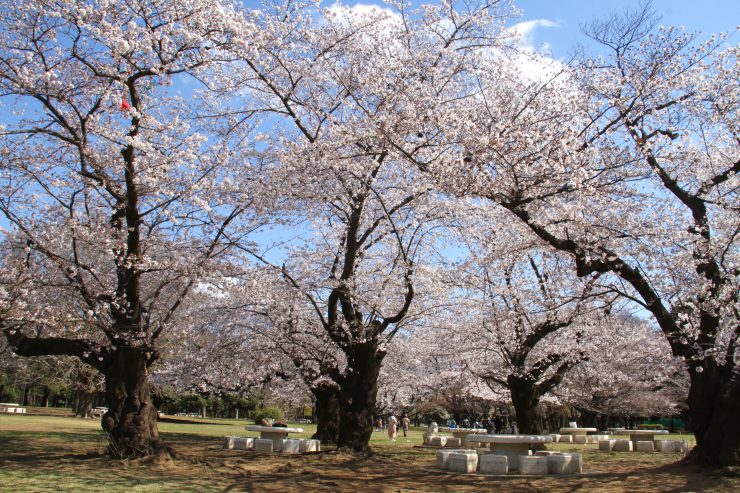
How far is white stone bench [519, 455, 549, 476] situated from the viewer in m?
12.0

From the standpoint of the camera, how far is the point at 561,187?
9.73 metres

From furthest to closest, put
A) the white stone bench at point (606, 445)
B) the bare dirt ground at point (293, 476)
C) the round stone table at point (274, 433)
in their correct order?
the white stone bench at point (606, 445), the round stone table at point (274, 433), the bare dirt ground at point (293, 476)

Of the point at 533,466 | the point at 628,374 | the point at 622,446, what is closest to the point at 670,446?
the point at 622,446

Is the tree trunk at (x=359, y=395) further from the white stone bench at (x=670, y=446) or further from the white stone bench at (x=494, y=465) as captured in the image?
the white stone bench at (x=670, y=446)

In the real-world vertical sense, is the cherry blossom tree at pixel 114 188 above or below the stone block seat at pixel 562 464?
above

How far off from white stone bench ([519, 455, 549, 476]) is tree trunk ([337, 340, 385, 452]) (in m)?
4.26

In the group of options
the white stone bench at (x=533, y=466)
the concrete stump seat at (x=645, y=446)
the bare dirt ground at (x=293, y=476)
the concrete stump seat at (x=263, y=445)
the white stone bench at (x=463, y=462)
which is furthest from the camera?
the concrete stump seat at (x=645, y=446)

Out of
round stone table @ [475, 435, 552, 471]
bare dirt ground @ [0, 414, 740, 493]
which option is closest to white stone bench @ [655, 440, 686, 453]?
bare dirt ground @ [0, 414, 740, 493]

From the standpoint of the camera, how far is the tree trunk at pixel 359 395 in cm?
1489

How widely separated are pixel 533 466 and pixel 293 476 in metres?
4.75

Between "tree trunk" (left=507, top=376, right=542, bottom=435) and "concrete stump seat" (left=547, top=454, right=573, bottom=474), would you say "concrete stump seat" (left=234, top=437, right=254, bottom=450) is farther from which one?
"concrete stump seat" (left=547, top=454, right=573, bottom=474)

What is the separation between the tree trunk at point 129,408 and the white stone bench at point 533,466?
23.7 ft

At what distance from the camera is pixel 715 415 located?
10.9 m

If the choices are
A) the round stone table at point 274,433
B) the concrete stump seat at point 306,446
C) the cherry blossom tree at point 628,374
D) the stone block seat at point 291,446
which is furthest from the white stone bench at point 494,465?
the round stone table at point 274,433
